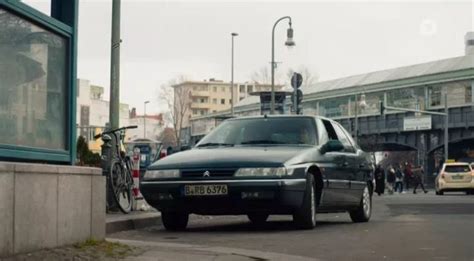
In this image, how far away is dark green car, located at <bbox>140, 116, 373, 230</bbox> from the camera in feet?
33.6

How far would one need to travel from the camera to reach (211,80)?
19612cm

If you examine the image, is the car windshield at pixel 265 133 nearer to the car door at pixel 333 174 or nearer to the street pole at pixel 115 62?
the car door at pixel 333 174

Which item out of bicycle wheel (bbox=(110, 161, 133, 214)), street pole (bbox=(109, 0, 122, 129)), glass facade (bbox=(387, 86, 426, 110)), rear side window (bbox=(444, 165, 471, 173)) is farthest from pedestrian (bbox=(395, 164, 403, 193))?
bicycle wheel (bbox=(110, 161, 133, 214))

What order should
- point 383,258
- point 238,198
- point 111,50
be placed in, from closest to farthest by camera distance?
point 383,258 → point 238,198 → point 111,50

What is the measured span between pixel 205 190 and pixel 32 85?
12.7 feet

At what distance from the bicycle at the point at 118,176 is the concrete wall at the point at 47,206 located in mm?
4754

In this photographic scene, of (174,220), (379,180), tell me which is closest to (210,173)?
(174,220)

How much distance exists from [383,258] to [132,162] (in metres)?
7.22

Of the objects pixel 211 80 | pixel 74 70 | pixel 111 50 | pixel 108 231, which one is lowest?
pixel 108 231

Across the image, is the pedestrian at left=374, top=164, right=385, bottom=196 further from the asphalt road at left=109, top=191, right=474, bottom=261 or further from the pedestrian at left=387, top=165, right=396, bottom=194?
the asphalt road at left=109, top=191, right=474, bottom=261

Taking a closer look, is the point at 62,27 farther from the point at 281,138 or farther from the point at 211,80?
the point at 211,80

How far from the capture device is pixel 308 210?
10758mm

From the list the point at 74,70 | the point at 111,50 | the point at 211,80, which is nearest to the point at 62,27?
the point at 74,70

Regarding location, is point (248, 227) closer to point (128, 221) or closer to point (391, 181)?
point (128, 221)
